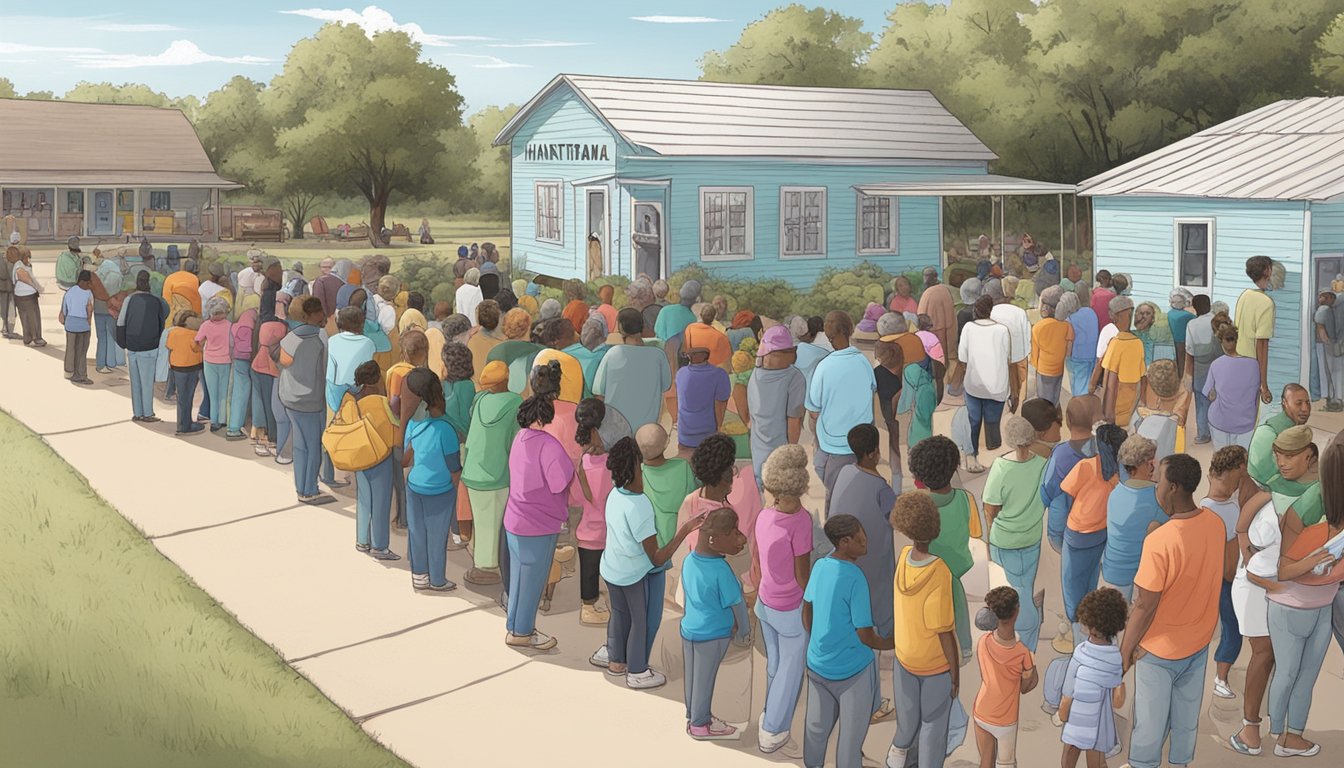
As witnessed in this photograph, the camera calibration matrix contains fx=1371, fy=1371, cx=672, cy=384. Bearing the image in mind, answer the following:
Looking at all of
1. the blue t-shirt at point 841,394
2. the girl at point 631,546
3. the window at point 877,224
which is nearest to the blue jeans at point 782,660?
the girl at point 631,546

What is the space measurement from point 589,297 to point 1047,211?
2549 centimetres

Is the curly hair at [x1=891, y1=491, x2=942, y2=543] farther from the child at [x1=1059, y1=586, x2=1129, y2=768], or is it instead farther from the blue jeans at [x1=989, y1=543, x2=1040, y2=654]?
Answer: the blue jeans at [x1=989, y1=543, x2=1040, y2=654]

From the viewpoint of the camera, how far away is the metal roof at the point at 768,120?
2786 centimetres

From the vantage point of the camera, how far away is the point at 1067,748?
6.63 m

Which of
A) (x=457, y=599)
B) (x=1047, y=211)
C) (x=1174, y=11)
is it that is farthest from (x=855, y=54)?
(x=457, y=599)

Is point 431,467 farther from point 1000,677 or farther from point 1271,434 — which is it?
point 1271,434

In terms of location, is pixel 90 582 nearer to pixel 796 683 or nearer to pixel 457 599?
pixel 457 599

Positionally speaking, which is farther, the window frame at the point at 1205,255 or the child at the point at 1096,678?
the window frame at the point at 1205,255

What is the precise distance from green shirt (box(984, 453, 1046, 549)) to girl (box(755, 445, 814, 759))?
152 cm

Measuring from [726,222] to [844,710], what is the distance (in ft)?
72.0

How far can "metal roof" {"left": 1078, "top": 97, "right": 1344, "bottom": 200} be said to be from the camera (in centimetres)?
1853

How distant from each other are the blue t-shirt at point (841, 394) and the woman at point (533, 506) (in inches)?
86.7

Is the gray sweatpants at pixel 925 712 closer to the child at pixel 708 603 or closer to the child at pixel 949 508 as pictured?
the child at pixel 949 508

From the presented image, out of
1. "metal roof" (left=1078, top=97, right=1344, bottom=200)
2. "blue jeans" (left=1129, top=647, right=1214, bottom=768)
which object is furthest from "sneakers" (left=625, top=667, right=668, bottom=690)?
"metal roof" (left=1078, top=97, right=1344, bottom=200)
